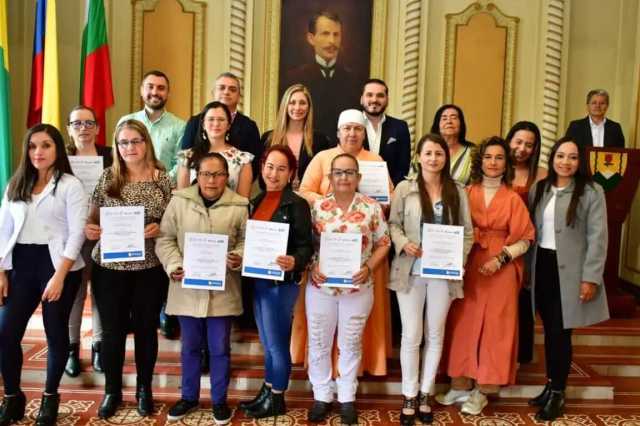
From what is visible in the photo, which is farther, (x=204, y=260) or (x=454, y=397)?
(x=454, y=397)

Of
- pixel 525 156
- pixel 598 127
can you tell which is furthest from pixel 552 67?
pixel 525 156

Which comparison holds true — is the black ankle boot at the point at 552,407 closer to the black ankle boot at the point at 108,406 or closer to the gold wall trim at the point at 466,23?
the black ankle boot at the point at 108,406

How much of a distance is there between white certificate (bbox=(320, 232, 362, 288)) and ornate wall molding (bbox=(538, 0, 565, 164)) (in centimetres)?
383

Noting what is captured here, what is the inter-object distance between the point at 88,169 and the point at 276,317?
1.30 m

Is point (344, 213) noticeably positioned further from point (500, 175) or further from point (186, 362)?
point (186, 362)

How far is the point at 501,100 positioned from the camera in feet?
19.6

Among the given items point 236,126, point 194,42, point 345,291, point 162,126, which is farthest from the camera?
point 194,42

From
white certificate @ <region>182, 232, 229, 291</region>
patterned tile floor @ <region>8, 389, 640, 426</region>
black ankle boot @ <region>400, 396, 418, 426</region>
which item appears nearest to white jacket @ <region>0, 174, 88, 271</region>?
white certificate @ <region>182, 232, 229, 291</region>

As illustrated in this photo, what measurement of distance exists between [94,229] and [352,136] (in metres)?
1.40

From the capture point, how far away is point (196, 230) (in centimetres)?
284

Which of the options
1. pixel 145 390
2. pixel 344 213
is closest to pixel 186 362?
pixel 145 390

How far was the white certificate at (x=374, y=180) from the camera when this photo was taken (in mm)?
3098

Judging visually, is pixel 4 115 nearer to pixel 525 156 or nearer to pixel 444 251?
pixel 444 251

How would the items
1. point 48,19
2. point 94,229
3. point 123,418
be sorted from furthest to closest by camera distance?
point 48,19 < point 123,418 < point 94,229
